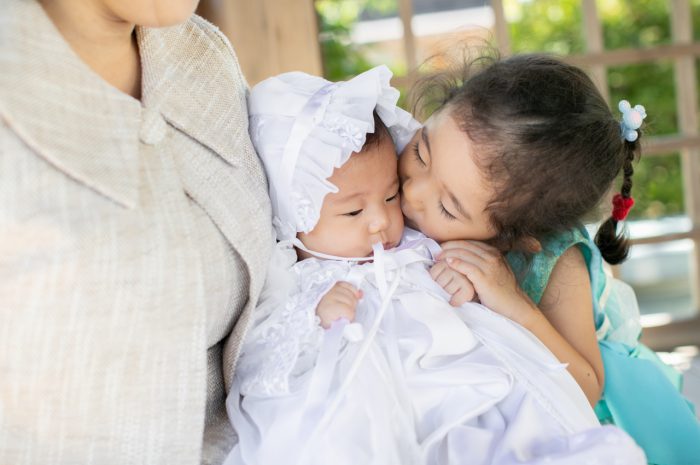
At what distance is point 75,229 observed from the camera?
3.19 ft

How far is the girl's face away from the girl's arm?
1.5 inches

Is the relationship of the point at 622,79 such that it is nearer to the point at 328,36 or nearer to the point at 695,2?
the point at 695,2

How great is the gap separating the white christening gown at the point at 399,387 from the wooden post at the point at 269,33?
4.70 ft

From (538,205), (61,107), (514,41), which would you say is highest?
(61,107)

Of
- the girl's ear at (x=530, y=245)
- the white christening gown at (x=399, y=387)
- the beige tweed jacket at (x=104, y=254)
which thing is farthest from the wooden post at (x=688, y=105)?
the beige tweed jacket at (x=104, y=254)

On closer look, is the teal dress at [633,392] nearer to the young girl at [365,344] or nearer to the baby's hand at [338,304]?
the young girl at [365,344]

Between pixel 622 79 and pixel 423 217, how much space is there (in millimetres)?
3526

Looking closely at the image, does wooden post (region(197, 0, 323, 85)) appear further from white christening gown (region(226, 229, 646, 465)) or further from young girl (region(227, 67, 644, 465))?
white christening gown (region(226, 229, 646, 465))

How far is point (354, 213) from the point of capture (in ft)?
4.80

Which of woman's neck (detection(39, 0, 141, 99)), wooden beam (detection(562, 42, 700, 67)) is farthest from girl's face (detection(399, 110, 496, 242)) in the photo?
wooden beam (detection(562, 42, 700, 67))

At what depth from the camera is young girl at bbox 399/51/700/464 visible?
4.71ft

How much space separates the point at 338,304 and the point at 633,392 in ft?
2.20

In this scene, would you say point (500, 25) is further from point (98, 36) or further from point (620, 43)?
point (98, 36)

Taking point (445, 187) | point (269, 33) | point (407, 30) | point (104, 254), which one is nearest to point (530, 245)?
point (445, 187)
